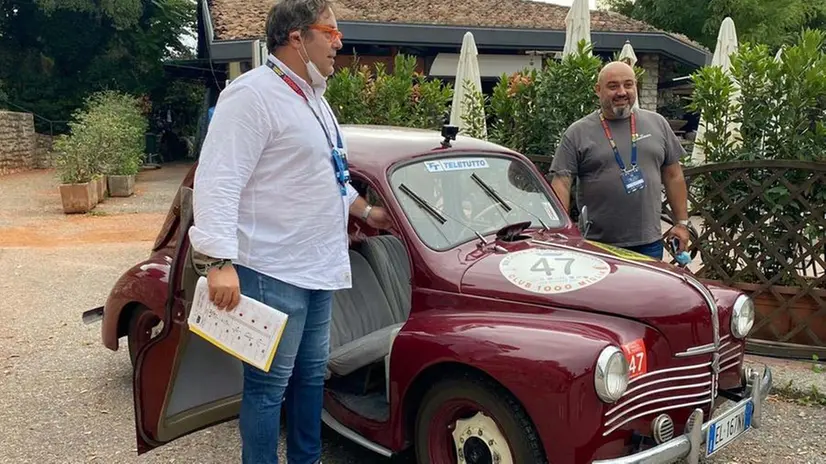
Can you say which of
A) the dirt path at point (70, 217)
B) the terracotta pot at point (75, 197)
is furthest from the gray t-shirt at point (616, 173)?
the terracotta pot at point (75, 197)

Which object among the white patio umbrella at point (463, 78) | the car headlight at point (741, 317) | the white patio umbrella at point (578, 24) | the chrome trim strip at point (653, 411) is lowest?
the chrome trim strip at point (653, 411)

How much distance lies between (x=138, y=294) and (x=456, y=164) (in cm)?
213

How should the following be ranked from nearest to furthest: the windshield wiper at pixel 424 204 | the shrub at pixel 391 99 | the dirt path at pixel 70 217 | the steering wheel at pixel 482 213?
the windshield wiper at pixel 424 204, the steering wheel at pixel 482 213, the shrub at pixel 391 99, the dirt path at pixel 70 217

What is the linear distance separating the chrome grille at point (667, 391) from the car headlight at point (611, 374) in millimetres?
77

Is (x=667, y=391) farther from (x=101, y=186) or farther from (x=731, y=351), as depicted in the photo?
(x=101, y=186)

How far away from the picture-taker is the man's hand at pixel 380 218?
339 cm

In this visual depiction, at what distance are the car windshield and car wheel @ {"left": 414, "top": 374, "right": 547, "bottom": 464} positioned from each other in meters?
0.74

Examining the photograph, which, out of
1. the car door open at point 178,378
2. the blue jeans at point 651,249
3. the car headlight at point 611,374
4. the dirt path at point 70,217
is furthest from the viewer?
the dirt path at point 70,217

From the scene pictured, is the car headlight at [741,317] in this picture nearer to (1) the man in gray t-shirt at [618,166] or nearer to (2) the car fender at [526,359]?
(2) the car fender at [526,359]

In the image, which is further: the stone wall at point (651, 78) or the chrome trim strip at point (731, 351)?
the stone wall at point (651, 78)

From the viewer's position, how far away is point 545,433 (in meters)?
2.65

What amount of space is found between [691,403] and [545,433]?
74 cm

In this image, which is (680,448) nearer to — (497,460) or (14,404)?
(497,460)

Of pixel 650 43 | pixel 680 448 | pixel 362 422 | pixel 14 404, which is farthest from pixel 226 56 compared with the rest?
pixel 680 448
